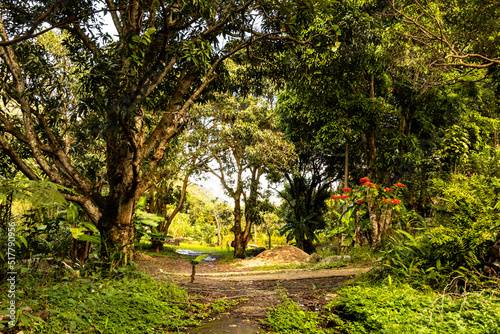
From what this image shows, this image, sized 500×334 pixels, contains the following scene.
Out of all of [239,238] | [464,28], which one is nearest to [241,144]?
[239,238]

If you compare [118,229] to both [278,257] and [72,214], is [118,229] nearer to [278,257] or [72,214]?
[72,214]

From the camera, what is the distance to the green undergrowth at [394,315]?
257cm

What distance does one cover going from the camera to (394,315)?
111 inches

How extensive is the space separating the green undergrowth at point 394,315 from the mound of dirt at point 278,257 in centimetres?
916

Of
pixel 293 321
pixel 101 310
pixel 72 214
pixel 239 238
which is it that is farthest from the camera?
pixel 239 238

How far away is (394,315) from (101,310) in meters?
2.79

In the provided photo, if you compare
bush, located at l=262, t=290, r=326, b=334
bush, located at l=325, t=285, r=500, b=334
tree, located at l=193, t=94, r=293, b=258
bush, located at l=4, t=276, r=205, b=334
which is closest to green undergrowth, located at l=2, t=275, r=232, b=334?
bush, located at l=4, t=276, r=205, b=334

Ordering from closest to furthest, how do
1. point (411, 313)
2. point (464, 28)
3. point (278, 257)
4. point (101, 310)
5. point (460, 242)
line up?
point (101, 310) → point (411, 313) → point (460, 242) → point (464, 28) → point (278, 257)

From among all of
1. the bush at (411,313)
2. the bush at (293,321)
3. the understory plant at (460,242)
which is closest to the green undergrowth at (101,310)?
the bush at (293,321)

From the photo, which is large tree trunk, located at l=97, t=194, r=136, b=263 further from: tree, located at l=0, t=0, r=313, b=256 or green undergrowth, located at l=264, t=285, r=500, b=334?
green undergrowth, located at l=264, t=285, r=500, b=334

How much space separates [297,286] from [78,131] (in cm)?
451

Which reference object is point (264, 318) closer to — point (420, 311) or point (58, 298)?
point (420, 311)

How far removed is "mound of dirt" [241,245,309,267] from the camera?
1254cm

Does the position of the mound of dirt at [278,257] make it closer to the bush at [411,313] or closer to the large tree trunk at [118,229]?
the large tree trunk at [118,229]
